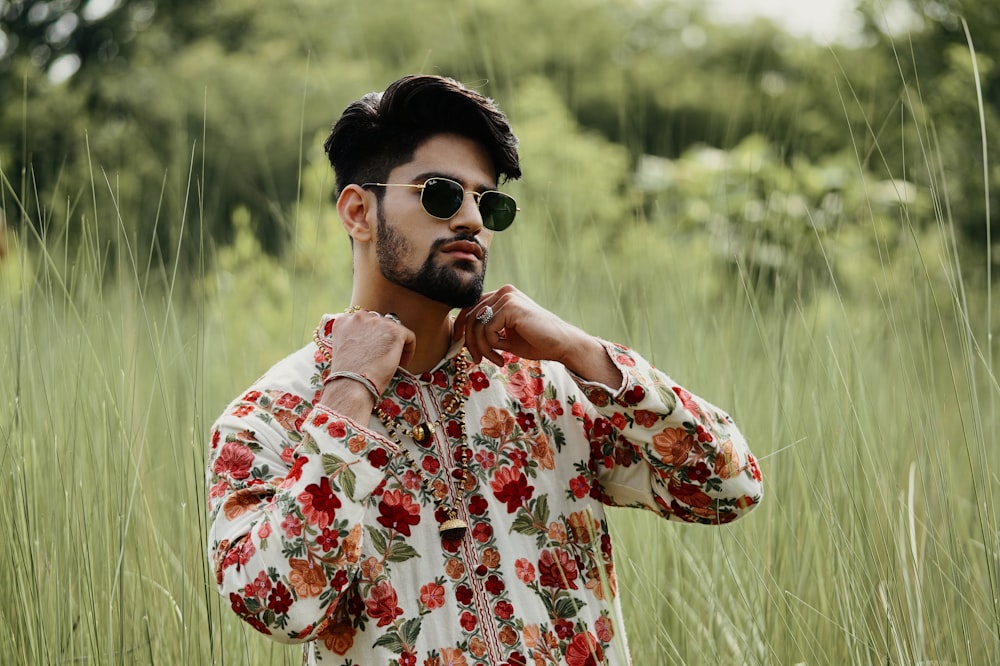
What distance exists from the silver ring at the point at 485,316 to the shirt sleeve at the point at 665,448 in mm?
174

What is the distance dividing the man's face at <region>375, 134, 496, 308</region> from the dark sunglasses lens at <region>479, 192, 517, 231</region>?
20 mm

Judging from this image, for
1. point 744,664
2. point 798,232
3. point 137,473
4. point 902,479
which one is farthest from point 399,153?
point 798,232

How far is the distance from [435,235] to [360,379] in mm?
289

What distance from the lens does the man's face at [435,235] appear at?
5.87 ft

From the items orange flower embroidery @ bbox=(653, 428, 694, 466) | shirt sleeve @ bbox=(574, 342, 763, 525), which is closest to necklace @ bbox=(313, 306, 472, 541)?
shirt sleeve @ bbox=(574, 342, 763, 525)

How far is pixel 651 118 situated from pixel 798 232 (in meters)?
10.5

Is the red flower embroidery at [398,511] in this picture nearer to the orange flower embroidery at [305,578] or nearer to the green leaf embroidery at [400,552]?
the green leaf embroidery at [400,552]

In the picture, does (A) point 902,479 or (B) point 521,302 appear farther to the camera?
(A) point 902,479

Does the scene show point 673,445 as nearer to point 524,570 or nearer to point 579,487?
point 579,487

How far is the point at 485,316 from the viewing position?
1798 millimetres

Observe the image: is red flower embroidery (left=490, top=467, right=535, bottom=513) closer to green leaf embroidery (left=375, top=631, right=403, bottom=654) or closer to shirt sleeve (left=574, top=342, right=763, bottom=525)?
shirt sleeve (left=574, top=342, right=763, bottom=525)

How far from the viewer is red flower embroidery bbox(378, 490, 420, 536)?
5.66ft

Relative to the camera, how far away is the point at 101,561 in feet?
7.39

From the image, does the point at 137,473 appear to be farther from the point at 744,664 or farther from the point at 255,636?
the point at 744,664
